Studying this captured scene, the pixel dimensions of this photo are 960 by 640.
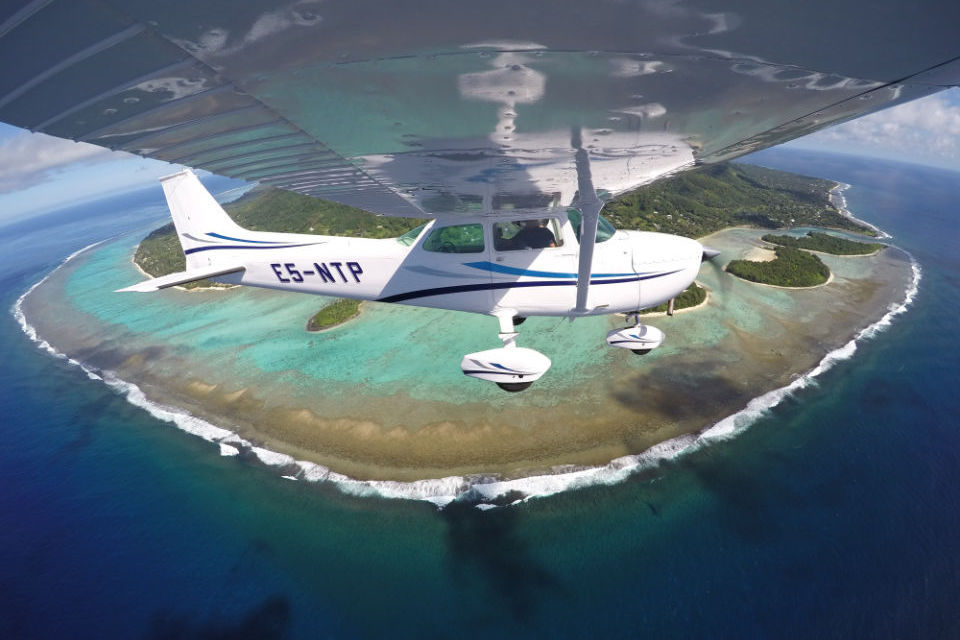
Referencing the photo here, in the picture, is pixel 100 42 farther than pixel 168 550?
No

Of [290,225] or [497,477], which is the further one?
[290,225]

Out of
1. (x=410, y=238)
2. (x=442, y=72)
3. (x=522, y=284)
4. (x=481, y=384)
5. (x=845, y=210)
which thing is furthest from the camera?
(x=845, y=210)

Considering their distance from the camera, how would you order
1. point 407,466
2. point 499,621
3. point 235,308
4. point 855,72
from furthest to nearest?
point 235,308 < point 407,466 < point 499,621 < point 855,72

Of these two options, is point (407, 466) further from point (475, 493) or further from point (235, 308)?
point (235, 308)

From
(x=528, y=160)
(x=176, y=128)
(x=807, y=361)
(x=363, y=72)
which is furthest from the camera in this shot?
(x=807, y=361)

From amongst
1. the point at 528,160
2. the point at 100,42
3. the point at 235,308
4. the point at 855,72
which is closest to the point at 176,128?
the point at 100,42

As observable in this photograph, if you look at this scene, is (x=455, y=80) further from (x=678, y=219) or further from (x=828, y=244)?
(x=678, y=219)

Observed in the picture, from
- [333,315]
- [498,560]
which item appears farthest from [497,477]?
[333,315]
